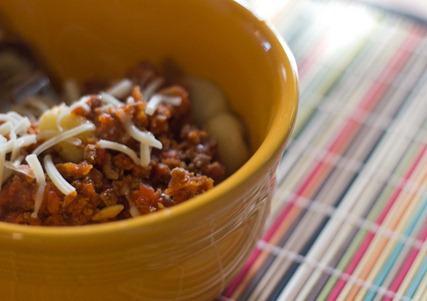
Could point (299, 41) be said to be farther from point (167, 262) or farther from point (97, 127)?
point (167, 262)

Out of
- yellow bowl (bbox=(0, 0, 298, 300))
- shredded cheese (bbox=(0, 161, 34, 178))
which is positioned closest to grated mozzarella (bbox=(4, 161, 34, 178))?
shredded cheese (bbox=(0, 161, 34, 178))

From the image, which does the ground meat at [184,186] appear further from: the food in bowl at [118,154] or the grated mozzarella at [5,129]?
the grated mozzarella at [5,129]

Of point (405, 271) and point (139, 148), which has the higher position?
point (139, 148)

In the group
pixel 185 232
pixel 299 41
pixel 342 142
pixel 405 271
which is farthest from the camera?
pixel 299 41

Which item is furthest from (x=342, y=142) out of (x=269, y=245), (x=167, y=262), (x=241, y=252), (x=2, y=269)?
(x=2, y=269)

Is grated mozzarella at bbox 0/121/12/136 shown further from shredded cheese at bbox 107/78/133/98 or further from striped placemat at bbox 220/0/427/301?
striped placemat at bbox 220/0/427/301

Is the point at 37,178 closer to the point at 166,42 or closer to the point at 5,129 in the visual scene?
the point at 5,129

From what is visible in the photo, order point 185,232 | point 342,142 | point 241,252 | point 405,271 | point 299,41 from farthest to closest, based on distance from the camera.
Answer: point 299,41 → point 342,142 → point 405,271 → point 241,252 → point 185,232
